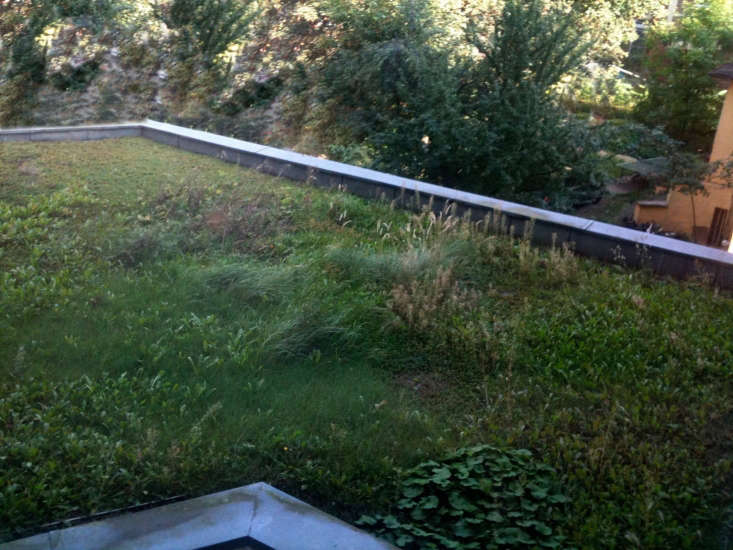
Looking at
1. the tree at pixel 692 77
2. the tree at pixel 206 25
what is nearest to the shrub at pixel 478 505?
the tree at pixel 206 25

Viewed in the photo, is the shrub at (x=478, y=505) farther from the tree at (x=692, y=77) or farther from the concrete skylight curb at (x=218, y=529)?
the tree at (x=692, y=77)

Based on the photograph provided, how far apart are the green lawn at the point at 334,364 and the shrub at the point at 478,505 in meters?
0.10

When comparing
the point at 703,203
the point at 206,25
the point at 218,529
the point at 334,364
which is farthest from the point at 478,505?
the point at 206,25

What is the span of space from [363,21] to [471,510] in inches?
448

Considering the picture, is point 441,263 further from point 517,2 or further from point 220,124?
point 220,124

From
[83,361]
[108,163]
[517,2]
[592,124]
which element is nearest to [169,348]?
[83,361]

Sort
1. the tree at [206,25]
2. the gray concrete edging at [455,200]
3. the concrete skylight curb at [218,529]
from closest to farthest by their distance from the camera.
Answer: the concrete skylight curb at [218,529] → the gray concrete edging at [455,200] → the tree at [206,25]

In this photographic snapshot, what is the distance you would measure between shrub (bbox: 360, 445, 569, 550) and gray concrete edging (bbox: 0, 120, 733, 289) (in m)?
3.39

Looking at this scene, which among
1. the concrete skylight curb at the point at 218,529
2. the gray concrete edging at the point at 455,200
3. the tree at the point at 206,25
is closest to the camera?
the concrete skylight curb at the point at 218,529

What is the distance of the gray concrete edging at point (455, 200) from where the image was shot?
651cm

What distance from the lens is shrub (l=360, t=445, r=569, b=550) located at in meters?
3.28

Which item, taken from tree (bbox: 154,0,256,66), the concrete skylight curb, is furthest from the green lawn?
tree (bbox: 154,0,256,66)

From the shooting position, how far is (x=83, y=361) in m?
4.46

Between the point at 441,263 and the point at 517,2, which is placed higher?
the point at 517,2
